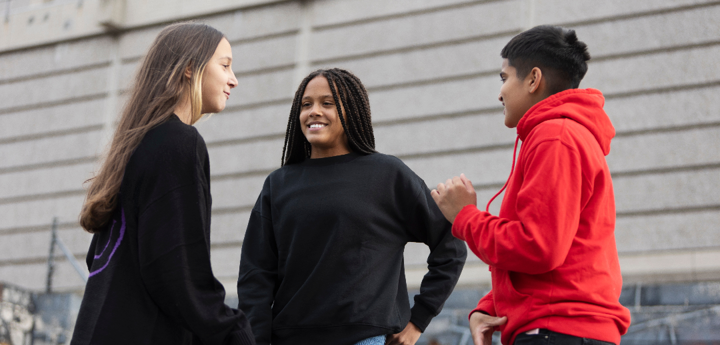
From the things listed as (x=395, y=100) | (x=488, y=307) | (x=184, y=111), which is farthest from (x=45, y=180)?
(x=488, y=307)

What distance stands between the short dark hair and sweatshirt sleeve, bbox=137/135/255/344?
3.83 feet

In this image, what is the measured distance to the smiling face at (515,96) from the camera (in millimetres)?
2201

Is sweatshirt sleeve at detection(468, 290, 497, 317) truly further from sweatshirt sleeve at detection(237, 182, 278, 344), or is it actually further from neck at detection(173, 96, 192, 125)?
neck at detection(173, 96, 192, 125)

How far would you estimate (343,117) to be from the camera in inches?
108

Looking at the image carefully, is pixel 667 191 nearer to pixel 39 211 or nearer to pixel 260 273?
pixel 260 273

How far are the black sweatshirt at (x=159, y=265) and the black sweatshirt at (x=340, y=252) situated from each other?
61 cm

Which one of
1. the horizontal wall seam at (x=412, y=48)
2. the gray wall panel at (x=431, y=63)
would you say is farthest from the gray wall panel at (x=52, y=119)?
the gray wall panel at (x=431, y=63)

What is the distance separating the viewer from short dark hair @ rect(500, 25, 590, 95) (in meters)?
2.17

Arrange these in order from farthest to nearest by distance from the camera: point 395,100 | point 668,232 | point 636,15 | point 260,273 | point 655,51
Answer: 1. point 395,100
2. point 636,15
3. point 655,51
4. point 668,232
5. point 260,273

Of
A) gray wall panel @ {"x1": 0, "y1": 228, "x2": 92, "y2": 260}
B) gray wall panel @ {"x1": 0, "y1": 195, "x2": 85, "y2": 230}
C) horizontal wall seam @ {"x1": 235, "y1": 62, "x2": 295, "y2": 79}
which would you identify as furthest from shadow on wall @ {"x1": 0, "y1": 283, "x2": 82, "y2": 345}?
horizontal wall seam @ {"x1": 235, "y1": 62, "x2": 295, "y2": 79}

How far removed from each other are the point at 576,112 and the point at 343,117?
1.05 metres

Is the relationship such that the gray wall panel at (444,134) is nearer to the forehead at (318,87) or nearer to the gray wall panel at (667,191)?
the gray wall panel at (667,191)

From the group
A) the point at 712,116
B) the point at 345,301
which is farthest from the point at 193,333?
the point at 712,116

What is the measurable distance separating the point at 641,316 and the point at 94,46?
34.6 ft
